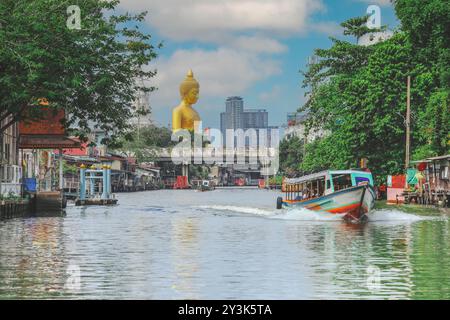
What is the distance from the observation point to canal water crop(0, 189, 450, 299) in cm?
1730

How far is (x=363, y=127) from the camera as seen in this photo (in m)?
73.2

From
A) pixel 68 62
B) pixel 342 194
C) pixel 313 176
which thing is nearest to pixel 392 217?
pixel 313 176

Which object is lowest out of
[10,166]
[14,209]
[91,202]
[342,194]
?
[14,209]

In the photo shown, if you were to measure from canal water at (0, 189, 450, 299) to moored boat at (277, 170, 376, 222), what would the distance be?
4.82 meters

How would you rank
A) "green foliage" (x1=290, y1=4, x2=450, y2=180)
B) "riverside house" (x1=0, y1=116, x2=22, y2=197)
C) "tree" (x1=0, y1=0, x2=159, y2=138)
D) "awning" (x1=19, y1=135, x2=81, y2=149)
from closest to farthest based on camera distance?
"tree" (x1=0, y1=0, x2=159, y2=138)
"riverside house" (x1=0, y1=116, x2=22, y2=197)
"awning" (x1=19, y1=135, x2=81, y2=149)
"green foliage" (x1=290, y1=4, x2=450, y2=180)

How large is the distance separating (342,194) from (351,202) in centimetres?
61

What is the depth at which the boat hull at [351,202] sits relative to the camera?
147 feet

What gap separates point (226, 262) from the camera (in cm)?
2306

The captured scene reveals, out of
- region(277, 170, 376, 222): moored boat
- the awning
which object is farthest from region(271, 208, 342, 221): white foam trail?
the awning

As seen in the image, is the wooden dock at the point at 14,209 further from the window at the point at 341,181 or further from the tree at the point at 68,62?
→ the window at the point at 341,181

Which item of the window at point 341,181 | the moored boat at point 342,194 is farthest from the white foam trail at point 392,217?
the window at point 341,181

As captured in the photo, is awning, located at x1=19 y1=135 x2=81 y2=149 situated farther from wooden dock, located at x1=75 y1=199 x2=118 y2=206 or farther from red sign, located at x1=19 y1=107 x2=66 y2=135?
wooden dock, located at x1=75 y1=199 x2=118 y2=206

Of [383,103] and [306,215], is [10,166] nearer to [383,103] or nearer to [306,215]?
[306,215]
